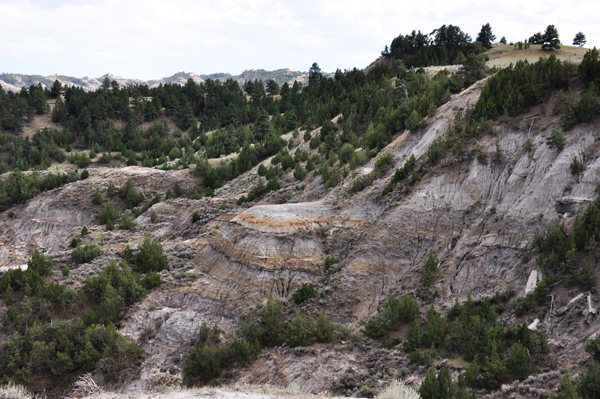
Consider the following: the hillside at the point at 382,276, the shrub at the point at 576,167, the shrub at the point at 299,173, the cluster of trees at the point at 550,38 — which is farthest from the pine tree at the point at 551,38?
the shrub at the point at 576,167

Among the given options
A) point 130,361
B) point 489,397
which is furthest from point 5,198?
point 489,397

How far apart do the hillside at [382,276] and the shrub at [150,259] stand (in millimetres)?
95

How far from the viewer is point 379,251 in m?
21.3

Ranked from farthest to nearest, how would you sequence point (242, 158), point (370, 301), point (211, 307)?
point (242, 158) < point (211, 307) < point (370, 301)

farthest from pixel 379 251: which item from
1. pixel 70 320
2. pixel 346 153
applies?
pixel 70 320

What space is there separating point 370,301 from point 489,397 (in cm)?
829

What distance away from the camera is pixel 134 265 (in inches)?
963

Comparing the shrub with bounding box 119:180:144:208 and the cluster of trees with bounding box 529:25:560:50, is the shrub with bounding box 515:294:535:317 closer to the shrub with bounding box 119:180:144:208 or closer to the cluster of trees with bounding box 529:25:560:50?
the shrub with bounding box 119:180:144:208

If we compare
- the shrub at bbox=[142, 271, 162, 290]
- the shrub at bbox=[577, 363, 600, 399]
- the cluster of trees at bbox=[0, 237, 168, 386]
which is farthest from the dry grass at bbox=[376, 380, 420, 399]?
the shrub at bbox=[142, 271, 162, 290]

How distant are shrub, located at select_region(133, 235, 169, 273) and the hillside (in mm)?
95

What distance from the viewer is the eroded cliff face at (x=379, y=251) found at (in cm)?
1689

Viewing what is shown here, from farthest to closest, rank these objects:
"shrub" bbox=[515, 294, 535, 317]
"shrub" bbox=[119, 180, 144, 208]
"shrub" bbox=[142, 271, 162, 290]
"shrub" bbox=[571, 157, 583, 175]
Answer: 1. "shrub" bbox=[119, 180, 144, 208]
2. "shrub" bbox=[142, 271, 162, 290]
3. "shrub" bbox=[571, 157, 583, 175]
4. "shrub" bbox=[515, 294, 535, 317]

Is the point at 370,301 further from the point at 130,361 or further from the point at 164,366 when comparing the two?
the point at 130,361

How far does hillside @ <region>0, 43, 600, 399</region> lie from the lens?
14.8 metres
